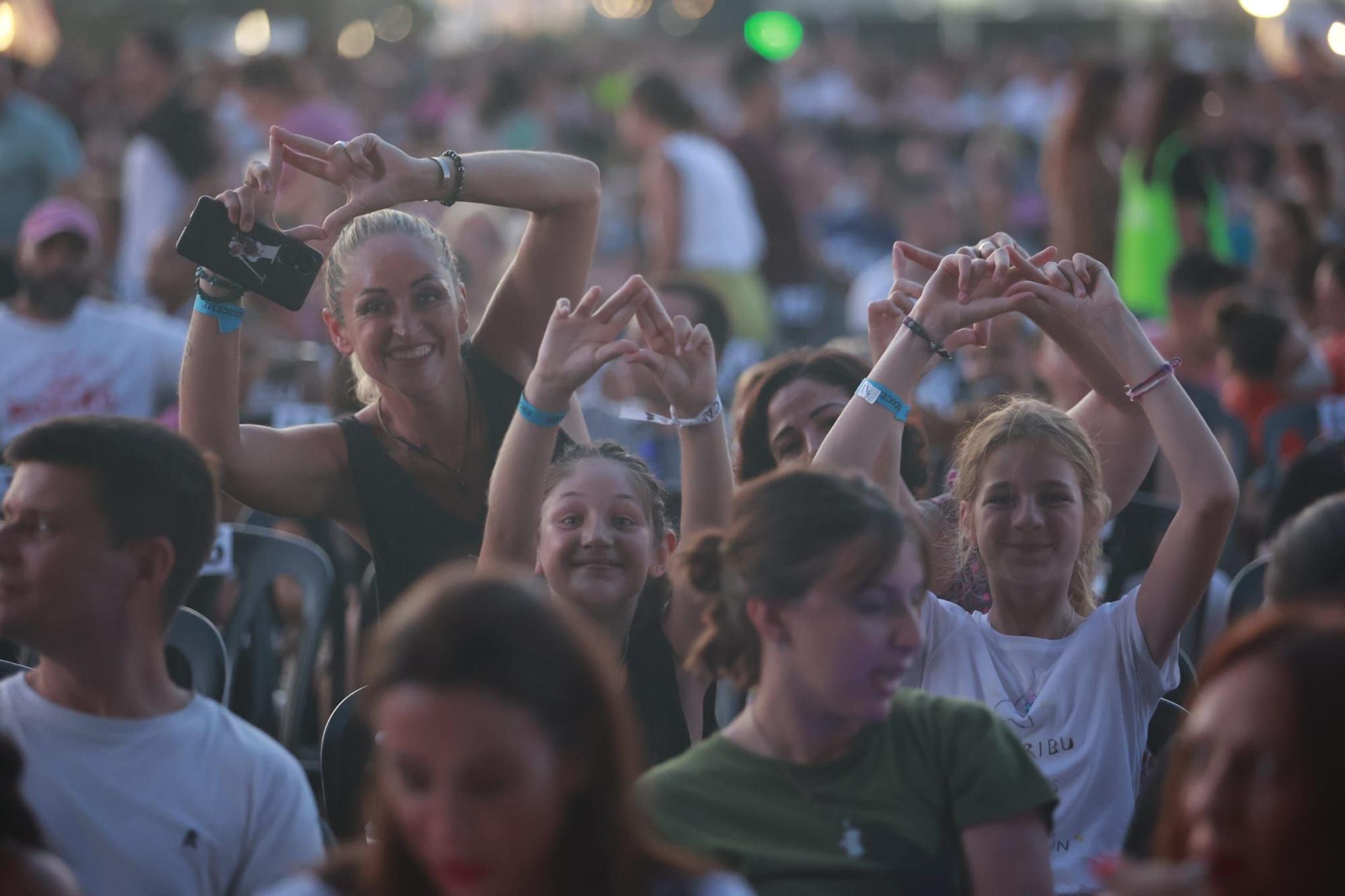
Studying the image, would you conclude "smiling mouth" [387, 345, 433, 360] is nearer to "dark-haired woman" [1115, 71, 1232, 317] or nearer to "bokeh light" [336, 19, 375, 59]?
"dark-haired woman" [1115, 71, 1232, 317]

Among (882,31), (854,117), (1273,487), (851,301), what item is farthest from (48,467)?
(882,31)

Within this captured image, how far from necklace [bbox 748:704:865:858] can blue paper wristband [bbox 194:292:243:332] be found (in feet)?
4.92

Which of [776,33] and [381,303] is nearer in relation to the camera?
[381,303]

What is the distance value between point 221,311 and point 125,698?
1.09 m

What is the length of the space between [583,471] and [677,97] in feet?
Answer: 16.1

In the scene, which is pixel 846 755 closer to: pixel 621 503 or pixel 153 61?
pixel 621 503

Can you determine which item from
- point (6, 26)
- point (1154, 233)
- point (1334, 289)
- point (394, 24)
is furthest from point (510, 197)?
point (394, 24)

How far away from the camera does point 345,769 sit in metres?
2.94

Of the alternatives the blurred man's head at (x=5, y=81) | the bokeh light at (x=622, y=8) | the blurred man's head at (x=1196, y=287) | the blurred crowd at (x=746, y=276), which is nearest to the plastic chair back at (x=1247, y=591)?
the blurred crowd at (x=746, y=276)

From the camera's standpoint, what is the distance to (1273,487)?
17.2ft

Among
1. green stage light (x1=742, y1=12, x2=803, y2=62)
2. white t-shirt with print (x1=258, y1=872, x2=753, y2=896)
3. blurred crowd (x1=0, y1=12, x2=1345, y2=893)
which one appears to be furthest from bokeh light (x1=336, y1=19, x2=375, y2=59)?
white t-shirt with print (x1=258, y1=872, x2=753, y2=896)

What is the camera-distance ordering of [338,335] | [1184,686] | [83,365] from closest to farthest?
1. [1184,686]
2. [338,335]
3. [83,365]

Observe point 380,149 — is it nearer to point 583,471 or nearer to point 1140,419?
point 583,471

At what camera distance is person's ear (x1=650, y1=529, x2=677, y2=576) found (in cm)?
317
